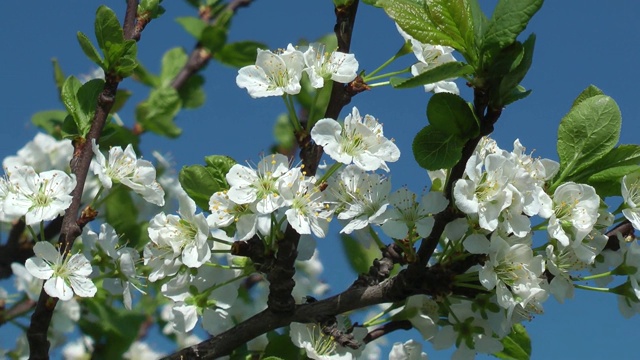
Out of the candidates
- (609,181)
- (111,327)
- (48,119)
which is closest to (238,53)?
(48,119)

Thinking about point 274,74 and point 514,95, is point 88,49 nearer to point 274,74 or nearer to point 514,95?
point 274,74

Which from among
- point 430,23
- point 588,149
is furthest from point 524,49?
point 588,149

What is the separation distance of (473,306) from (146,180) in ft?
2.74

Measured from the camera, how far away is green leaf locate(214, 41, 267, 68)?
2.99 meters

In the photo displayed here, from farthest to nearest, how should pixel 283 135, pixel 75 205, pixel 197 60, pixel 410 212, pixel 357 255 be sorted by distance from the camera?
pixel 197 60, pixel 283 135, pixel 357 255, pixel 75 205, pixel 410 212

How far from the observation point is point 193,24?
3.06 m

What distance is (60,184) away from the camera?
2.00 metres

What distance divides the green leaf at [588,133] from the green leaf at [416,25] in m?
0.35

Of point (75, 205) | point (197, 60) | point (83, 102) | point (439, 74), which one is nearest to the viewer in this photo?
point (439, 74)

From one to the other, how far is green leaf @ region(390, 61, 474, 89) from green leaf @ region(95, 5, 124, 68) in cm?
78

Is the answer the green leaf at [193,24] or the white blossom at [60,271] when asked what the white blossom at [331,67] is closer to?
the white blossom at [60,271]

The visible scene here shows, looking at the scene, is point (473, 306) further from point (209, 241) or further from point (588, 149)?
point (209, 241)

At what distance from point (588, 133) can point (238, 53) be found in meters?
1.53

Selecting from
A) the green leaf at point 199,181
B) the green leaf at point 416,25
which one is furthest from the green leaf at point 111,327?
the green leaf at point 416,25
